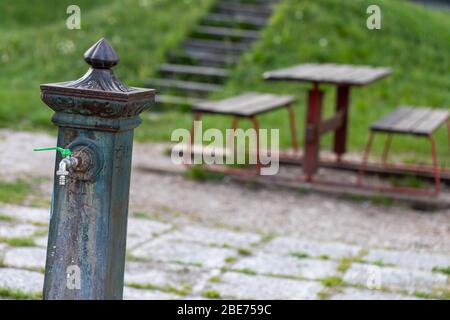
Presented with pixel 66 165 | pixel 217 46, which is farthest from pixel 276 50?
pixel 66 165

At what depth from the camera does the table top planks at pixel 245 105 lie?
26.0ft

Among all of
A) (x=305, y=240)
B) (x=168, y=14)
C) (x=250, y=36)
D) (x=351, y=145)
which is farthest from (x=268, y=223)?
(x=168, y=14)

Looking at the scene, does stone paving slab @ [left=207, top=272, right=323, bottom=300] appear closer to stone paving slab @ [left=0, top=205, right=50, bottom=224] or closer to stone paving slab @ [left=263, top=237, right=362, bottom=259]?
stone paving slab @ [left=263, top=237, right=362, bottom=259]

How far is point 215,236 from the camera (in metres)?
6.38

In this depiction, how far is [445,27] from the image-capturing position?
13508 mm

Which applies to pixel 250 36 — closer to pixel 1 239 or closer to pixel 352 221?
pixel 352 221

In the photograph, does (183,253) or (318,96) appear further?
(318,96)

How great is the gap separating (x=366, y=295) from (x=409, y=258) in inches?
39.8

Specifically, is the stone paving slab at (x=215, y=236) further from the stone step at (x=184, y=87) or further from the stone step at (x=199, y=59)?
the stone step at (x=199, y=59)

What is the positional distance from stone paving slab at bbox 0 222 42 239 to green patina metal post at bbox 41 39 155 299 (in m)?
2.79

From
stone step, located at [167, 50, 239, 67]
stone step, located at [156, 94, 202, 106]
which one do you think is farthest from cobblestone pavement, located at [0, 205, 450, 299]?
stone step, located at [167, 50, 239, 67]

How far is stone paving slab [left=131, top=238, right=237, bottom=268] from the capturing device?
567 cm

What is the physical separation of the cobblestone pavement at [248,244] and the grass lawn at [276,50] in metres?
2.61

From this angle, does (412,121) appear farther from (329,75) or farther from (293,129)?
(293,129)
